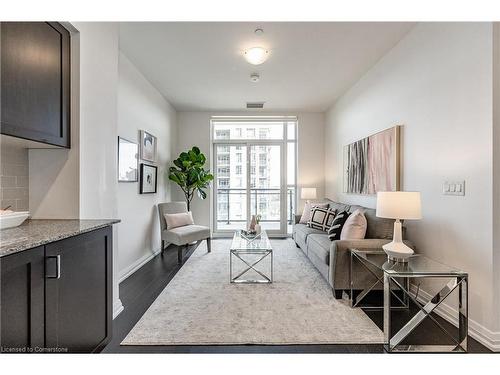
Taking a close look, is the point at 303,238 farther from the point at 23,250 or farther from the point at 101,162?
the point at 23,250

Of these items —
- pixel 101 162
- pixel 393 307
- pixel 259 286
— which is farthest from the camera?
pixel 259 286

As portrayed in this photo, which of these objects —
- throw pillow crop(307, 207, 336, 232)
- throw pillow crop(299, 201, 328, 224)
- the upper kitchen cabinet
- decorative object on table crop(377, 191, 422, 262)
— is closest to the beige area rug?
decorative object on table crop(377, 191, 422, 262)

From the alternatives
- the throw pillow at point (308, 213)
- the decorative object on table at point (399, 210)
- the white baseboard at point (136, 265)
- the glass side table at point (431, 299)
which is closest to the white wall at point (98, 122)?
the white baseboard at point (136, 265)

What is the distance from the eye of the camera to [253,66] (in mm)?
3436

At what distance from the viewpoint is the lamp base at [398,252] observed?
6.72 feet

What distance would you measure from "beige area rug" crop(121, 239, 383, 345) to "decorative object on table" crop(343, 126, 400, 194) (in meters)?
1.46

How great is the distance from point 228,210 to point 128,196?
2.75m

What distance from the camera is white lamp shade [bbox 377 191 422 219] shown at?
202cm

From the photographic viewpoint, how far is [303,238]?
394 cm

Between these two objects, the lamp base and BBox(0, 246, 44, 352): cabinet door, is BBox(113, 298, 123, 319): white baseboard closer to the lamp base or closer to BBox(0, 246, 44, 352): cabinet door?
BBox(0, 246, 44, 352): cabinet door

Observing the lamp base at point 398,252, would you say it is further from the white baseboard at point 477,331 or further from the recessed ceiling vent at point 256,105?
the recessed ceiling vent at point 256,105
